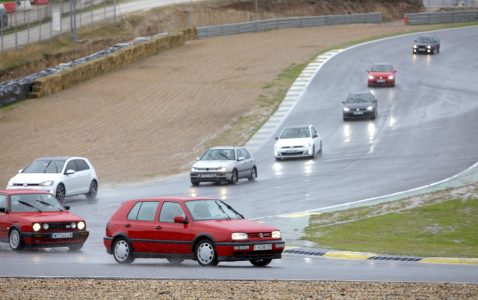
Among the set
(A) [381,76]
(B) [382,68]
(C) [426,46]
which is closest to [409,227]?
(A) [381,76]

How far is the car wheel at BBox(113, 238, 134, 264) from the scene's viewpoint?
20.2m

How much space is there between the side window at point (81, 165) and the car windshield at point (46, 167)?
1.97ft

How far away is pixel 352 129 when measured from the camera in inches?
2050

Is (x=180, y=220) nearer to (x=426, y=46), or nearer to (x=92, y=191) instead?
(x=92, y=191)

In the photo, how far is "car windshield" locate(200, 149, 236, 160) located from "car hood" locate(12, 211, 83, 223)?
15892mm

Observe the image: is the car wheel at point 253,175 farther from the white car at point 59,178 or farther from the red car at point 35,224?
the red car at point 35,224

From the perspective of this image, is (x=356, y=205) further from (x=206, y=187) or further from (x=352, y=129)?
(x=352, y=129)

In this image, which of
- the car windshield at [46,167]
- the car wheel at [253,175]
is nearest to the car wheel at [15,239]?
the car windshield at [46,167]

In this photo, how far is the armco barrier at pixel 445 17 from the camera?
95.6 m

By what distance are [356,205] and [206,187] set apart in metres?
7.96

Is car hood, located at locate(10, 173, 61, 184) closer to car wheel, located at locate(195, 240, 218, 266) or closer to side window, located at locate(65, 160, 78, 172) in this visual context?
side window, located at locate(65, 160, 78, 172)

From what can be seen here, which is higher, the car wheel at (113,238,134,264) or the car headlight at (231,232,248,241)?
the car headlight at (231,232,248,241)

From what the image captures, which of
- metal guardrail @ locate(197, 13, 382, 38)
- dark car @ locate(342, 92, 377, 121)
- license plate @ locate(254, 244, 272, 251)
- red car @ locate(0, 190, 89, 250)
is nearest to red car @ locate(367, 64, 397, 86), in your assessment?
dark car @ locate(342, 92, 377, 121)

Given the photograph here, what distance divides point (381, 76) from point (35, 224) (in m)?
43.3
